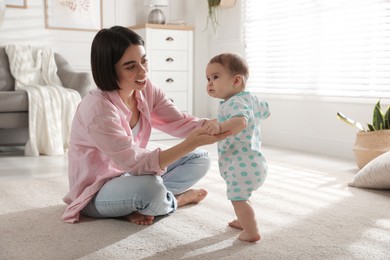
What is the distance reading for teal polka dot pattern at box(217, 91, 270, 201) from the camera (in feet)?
5.28

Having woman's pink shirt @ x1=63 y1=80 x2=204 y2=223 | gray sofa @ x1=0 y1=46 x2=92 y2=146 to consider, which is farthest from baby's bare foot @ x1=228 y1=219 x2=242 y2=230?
gray sofa @ x1=0 y1=46 x2=92 y2=146

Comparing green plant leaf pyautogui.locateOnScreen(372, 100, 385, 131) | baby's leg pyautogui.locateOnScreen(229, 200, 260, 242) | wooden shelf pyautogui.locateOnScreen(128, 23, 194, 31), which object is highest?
wooden shelf pyautogui.locateOnScreen(128, 23, 194, 31)

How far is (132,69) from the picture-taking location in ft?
5.90

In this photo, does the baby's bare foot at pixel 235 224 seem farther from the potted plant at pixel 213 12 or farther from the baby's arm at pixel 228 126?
the potted plant at pixel 213 12

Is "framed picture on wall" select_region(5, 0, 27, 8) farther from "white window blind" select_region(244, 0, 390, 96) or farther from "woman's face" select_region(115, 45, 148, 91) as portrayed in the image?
"woman's face" select_region(115, 45, 148, 91)

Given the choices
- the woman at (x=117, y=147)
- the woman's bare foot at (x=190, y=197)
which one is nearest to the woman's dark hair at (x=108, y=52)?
the woman at (x=117, y=147)

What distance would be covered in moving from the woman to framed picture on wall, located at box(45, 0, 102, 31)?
10.2 ft

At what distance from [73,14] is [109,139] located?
11.4 ft

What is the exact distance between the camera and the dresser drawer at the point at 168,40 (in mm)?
4641

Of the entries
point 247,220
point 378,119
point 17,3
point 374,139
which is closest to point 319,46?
point 378,119

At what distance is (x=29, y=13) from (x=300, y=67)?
98.0 inches

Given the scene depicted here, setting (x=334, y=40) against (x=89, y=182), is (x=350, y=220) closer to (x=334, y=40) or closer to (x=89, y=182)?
(x=89, y=182)

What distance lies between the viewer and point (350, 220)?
6.34 ft

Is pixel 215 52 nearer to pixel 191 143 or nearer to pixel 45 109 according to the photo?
pixel 45 109
